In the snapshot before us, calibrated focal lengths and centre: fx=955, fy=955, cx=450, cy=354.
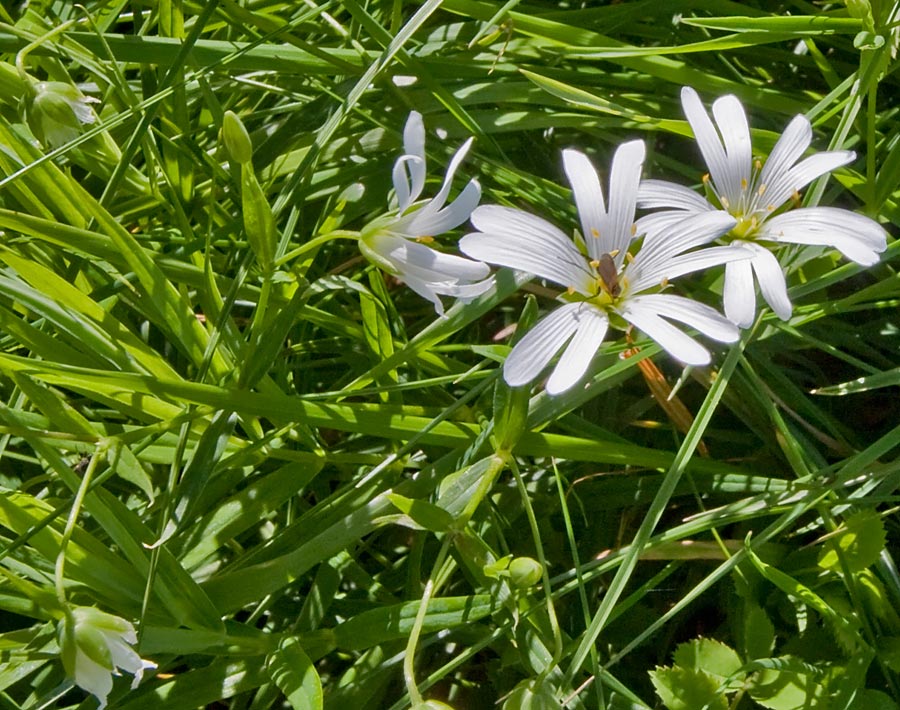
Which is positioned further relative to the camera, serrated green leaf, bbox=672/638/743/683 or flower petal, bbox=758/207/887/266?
serrated green leaf, bbox=672/638/743/683

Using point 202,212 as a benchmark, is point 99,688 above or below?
below

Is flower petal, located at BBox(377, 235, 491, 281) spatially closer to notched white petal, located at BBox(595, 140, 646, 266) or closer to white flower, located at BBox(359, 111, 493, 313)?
white flower, located at BBox(359, 111, 493, 313)

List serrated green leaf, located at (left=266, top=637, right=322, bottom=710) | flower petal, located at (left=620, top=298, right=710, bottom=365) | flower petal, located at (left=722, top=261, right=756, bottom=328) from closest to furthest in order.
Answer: flower petal, located at (left=620, top=298, right=710, bottom=365), flower petal, located at (left=722, top=261, right=756, bottom=328), serrated green leaf, located at (left=266, top=637, right=322, bottom=710)

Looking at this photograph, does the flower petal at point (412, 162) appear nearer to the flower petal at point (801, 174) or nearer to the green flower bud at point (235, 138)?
the green flower bud at point (235, 138)

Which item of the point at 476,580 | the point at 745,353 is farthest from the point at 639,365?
the point at 476,580

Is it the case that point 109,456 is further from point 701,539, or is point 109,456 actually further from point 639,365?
point 701,539

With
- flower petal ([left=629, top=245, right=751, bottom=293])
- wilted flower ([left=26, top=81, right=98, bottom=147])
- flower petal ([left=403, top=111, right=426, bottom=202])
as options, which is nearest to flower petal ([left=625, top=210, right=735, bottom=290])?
flower petal ([left=629, top=245, right=751, bottom=293])

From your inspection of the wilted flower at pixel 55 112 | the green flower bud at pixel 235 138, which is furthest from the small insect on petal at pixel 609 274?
the wilted flower at pixel 55 112
